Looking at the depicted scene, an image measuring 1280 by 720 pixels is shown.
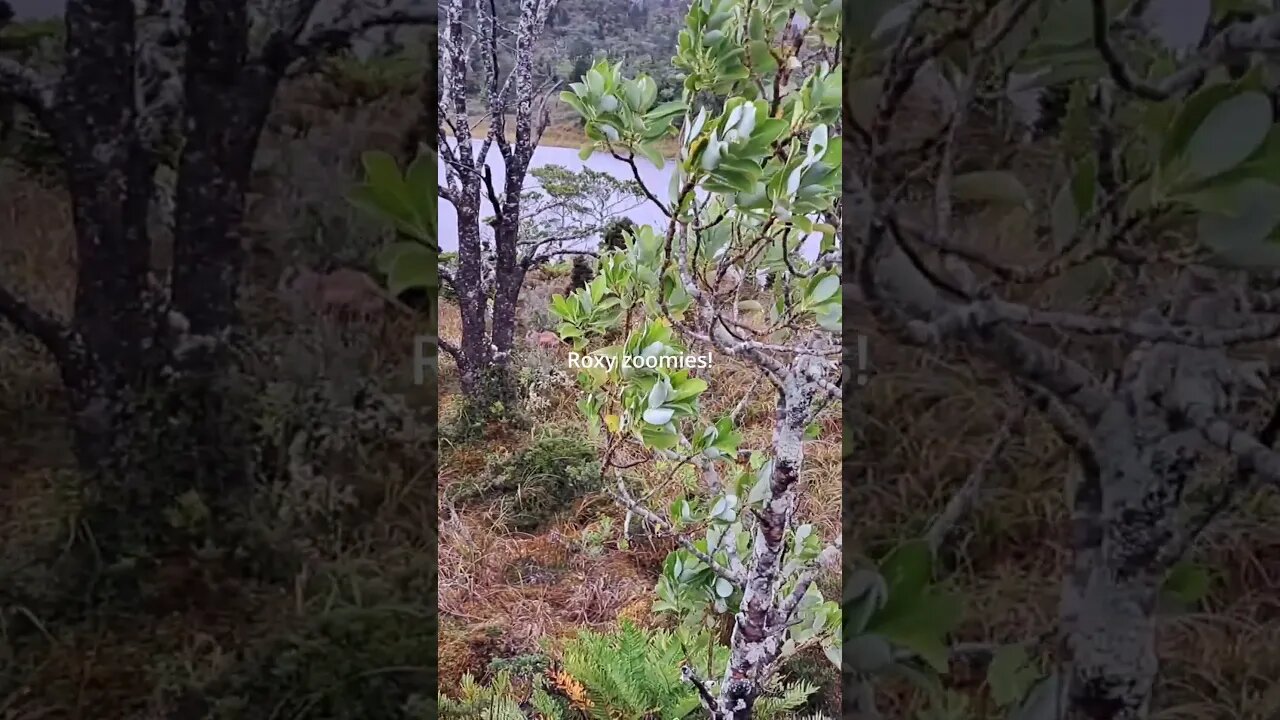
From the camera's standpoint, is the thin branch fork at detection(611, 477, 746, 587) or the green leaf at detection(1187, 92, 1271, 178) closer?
the green leaf at detection(1187, 92, 1271, 178)

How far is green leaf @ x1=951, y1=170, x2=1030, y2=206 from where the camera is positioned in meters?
0.62

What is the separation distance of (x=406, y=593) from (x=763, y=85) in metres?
0.50

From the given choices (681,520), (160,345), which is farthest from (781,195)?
(160,345)

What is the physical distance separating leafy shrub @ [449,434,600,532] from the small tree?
22 millimetres

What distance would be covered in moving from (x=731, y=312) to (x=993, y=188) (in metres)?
0.22

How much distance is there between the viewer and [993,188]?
0.62 metres

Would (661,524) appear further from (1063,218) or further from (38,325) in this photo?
(38,325)

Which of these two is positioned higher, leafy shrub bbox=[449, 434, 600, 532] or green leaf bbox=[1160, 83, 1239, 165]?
green leaf bbox=[1160, 83, 1239, 165]

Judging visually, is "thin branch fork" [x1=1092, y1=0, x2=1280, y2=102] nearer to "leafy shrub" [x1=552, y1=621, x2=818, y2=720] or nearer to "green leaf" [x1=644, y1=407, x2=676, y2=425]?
"green leaf" [x1=644, y1=407, x2=676, y2=425]

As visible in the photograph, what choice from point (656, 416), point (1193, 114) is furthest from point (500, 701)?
point (1193, 114)

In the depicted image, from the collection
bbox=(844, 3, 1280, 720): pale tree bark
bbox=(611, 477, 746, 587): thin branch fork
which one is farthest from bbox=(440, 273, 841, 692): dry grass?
bbox=(844, 3, 1280, 720): pale tree bark

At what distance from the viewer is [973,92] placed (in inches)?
24.0

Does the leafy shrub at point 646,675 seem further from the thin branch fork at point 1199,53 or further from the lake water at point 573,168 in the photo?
the thin branch fork at point 1199,53

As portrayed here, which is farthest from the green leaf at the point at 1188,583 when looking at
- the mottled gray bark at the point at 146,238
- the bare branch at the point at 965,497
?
the mottled gray bark at the point at 146,238
